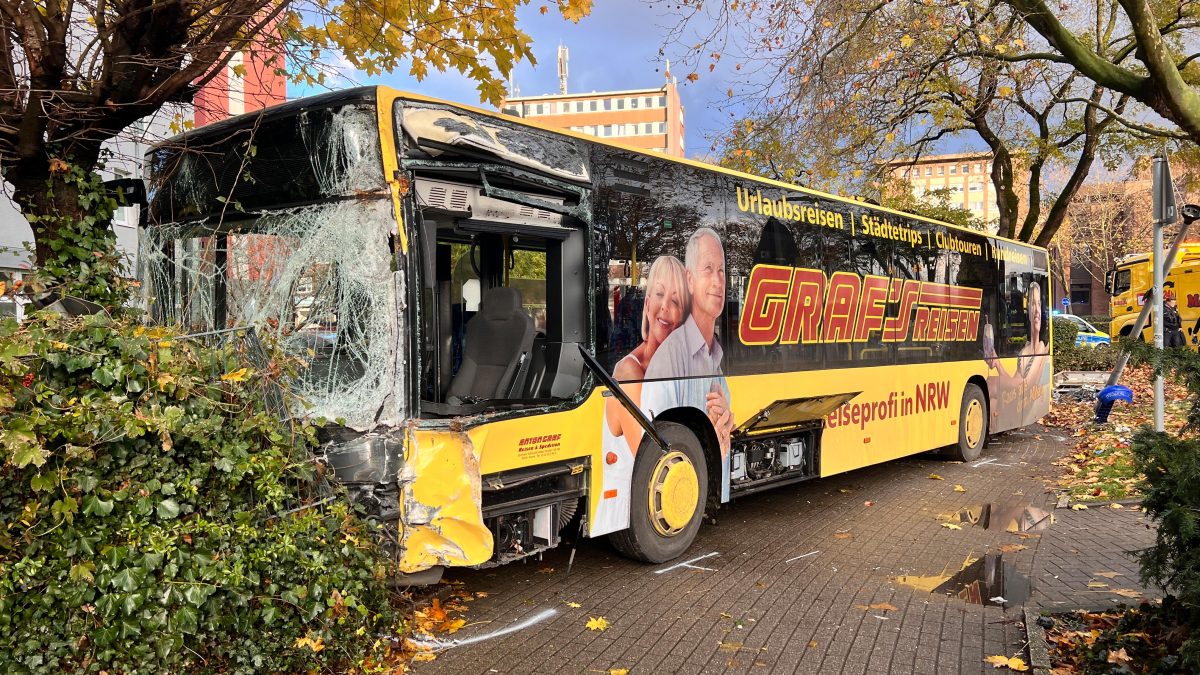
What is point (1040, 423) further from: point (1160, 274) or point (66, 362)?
point (66, 362)

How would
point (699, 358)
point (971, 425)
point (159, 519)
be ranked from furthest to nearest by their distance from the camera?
point (971, 425), point (699, 358), point (159, 519)

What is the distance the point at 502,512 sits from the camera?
4672mm

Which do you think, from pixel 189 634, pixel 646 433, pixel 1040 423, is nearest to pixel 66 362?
pixel 189 634

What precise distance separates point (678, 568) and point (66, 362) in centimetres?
429

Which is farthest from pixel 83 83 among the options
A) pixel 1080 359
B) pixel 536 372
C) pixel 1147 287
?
pixel 1147 287

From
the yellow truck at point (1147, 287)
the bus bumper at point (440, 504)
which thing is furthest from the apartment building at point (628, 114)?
the bus bumper at point (440, 504)

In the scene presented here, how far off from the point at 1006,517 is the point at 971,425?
333 centimetres

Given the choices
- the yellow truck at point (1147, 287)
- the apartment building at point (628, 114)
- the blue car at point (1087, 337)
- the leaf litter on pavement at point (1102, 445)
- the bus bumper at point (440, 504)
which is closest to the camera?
the bus bumper at point (440, 504)

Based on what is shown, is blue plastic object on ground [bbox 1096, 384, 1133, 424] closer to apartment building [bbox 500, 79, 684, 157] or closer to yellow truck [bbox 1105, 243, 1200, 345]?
yellow truck [bbox 1105, 243, 1200, 345]

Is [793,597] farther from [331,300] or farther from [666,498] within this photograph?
[331,300]

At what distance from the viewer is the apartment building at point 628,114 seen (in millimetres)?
106188

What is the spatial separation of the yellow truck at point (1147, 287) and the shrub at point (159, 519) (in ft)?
69.6

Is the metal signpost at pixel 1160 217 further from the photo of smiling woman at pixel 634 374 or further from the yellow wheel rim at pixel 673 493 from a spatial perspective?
the photo of smiling woman at pixel 634 374

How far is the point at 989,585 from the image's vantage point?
5797 mm
